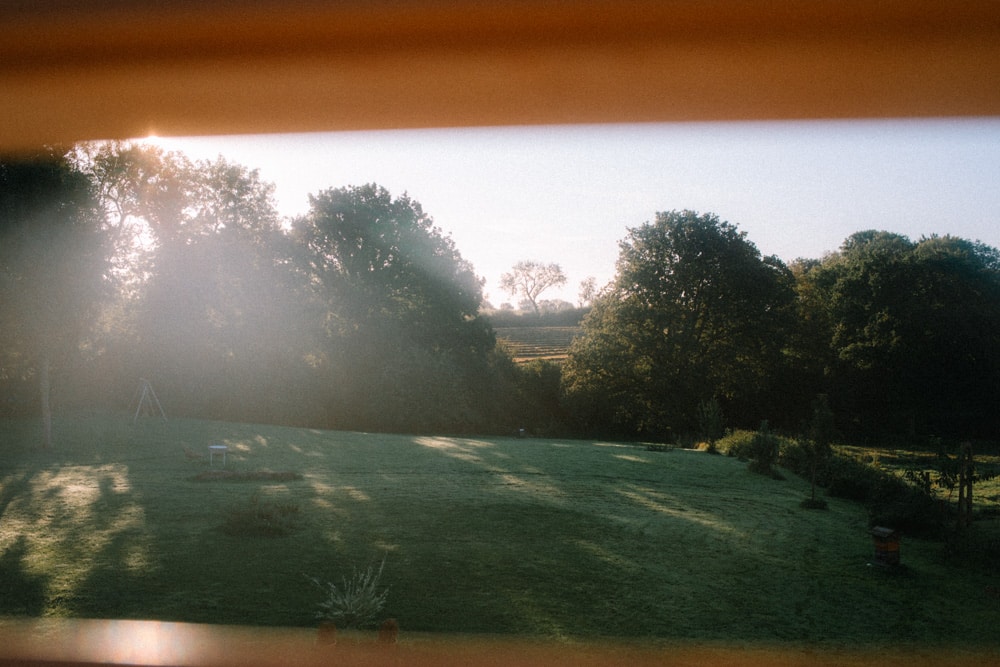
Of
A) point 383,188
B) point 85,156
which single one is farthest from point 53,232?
point 383,188

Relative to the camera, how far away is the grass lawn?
4.72 metres

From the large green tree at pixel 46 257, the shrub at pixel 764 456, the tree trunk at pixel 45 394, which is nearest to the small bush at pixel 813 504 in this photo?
the shrub at pixel 764 456

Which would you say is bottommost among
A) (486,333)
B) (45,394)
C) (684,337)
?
(45,394)

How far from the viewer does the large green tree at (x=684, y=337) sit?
86.8ft

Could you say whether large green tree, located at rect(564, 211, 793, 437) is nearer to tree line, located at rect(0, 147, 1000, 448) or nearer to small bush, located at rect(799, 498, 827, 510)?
tree line, located at rect(0, 147, 1000, 448)

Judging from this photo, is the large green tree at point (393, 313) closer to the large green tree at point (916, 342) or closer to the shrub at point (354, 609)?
the large green tree at point (916, 342)

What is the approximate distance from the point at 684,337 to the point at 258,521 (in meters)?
23.0

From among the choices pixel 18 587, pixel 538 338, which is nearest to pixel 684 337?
pixel 538 338

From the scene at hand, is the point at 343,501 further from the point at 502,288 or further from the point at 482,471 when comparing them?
the point at 502,288

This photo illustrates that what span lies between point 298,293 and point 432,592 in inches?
926

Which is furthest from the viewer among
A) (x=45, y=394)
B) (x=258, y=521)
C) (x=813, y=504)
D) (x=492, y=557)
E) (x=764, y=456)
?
(x=45, y=394)

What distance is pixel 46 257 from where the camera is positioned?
39.8 feet

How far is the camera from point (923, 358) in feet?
A: 84.4

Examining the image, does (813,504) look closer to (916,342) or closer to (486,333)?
(486,333)
